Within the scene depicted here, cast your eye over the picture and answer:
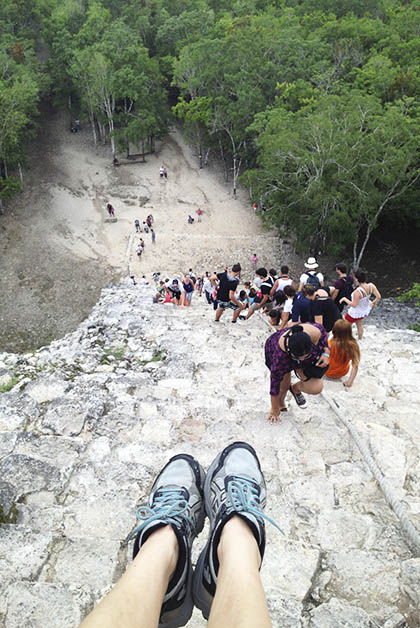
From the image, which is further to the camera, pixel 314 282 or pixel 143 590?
pixel 314 282

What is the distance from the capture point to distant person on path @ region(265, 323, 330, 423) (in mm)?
4711

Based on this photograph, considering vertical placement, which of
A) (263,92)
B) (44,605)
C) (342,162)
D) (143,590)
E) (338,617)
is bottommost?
(342,162)

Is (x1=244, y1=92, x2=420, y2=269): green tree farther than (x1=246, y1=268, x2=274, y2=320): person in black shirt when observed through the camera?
Yes

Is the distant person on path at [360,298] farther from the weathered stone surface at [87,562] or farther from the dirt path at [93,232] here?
the dirt path at [93,232]

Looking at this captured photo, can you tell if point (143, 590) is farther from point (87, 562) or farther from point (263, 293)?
point (263, 293)

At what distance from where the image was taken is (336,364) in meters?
6.73

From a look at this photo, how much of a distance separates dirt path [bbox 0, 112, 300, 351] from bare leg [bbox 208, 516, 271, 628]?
17.7 meters

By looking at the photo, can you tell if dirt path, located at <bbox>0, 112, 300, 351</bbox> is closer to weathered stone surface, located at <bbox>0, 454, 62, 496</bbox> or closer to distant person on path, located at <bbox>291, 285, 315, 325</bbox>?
distant person on path, located at <bbox>291, 285, 315, 325</bbox>

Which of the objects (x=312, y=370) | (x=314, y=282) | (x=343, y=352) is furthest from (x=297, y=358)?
(x=314, y=282)

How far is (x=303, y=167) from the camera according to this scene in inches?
800

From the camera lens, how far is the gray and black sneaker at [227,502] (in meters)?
2.65

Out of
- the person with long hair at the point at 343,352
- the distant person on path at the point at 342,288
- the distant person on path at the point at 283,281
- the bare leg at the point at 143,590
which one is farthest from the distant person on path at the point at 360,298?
the bare leg at the point at 143,590

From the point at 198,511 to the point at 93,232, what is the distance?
25.3m

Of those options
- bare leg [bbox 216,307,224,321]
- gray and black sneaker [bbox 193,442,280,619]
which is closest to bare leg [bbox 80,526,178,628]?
gray and black sneaker [bbox 193,442,280,619]
